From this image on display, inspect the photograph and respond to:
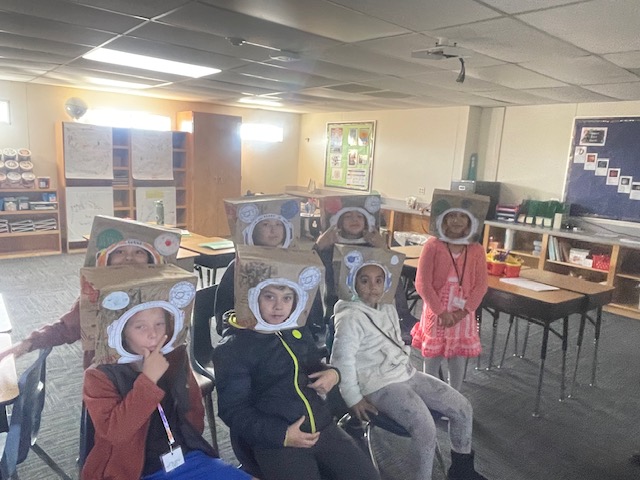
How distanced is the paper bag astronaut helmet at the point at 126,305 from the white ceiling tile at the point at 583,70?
10.5ft

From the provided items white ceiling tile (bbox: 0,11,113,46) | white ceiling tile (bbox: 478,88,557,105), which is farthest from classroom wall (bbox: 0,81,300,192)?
white ceiling tile (bbox: 478,88,557,105)

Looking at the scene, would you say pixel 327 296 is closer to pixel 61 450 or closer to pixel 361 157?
pixel 61 450

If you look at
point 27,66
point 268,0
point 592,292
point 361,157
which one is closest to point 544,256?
point 592,292

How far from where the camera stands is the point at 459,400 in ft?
6.48

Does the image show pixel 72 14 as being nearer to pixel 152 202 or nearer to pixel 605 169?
pixel 152 202

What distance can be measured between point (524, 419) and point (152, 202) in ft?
19.1

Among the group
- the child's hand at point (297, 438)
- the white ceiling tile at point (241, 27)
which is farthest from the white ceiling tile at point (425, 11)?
the child's hand at point (297, 438)

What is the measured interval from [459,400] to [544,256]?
4.03m

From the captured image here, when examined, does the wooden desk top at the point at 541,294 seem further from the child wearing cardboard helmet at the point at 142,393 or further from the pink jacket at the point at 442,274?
the child wearing cardboard helmet at the point at 142,393

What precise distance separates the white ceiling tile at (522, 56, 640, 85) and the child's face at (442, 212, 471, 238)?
1722 mm

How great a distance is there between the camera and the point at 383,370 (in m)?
1.93

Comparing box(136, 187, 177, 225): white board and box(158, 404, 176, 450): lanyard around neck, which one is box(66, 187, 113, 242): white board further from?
box(158, 404, 176, 450): lanyard around neck

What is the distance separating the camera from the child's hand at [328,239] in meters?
2.28

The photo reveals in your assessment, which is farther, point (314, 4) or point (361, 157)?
point (361, 157)
